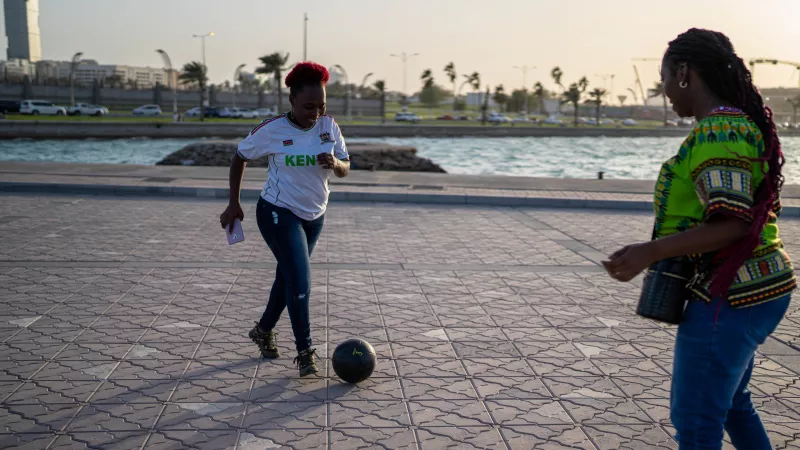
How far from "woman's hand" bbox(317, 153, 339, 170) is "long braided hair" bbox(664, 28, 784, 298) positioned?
2.20 metres

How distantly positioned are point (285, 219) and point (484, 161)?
1605 inches

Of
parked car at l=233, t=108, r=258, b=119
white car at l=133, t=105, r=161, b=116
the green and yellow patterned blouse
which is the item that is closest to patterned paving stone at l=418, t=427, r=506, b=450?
the green and yellow patterned blouse

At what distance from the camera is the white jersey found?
439 centimetres

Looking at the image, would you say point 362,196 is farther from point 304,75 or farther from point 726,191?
point 726,191

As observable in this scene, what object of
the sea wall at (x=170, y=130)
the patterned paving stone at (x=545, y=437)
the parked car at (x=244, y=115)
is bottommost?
the patterned paving stone at (x=545, y=437)

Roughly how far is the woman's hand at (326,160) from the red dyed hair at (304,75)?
15.6 inches

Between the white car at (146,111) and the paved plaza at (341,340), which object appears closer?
the paved plaza at (341,340)

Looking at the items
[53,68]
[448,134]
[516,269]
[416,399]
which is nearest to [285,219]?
[416,399]

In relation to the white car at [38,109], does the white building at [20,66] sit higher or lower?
higher

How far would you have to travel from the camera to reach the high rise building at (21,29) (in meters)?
146

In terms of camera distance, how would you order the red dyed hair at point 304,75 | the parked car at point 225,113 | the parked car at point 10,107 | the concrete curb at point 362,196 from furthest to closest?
1. the parked car at point 225,113
2. the parked car at point 10,107
3. the concrete curb at point 362,196
4. the red dyed hair at point 304,75

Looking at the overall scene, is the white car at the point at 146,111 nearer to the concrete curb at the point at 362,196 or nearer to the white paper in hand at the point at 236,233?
the concrete curb at the point at 362,196

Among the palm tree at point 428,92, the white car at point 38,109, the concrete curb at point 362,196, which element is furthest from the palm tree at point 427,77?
the concrete curb at point 362,196

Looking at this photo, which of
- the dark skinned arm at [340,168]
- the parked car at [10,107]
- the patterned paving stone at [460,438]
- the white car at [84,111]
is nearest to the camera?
the patterned paving stone at [460,438]
